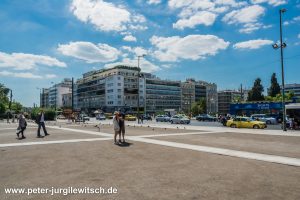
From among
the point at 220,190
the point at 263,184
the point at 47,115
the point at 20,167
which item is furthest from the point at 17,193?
the point at 47,115

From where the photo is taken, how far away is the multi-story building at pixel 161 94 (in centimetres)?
13950

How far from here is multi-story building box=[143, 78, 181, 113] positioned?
5492 inches

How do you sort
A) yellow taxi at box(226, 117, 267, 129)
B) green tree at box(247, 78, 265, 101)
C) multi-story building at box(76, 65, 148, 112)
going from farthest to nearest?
multi-story building at box(76, 65, 148, 112) < green tree at box(247, 78, 265, 101) < yellow taxi at box(226, 117, 267, 129)

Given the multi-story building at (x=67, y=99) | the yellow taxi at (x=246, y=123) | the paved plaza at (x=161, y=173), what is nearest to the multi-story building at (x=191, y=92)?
the multi-story building at (x=67, y=99)

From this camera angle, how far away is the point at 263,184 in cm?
704

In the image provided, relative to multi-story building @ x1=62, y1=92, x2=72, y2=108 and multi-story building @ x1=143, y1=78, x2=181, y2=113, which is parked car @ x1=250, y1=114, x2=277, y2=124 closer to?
multi-story building @ x1=143, y1=78, x2=181, y2=113

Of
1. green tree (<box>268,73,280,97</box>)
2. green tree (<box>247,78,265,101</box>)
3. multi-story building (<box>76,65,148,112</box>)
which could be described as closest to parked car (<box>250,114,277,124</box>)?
green tree (<box>247,78,265,101</box>)

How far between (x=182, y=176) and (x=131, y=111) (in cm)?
12095

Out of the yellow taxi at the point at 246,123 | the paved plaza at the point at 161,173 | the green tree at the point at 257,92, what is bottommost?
the paved plaza at the point at 161,173

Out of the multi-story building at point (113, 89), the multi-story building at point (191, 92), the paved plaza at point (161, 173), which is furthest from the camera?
the multi-story building at point (191, 92)

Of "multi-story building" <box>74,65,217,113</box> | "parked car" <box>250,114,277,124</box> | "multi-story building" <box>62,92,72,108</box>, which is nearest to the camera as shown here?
"parked car" <box>250,114,277,124</box>

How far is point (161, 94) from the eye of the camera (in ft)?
478

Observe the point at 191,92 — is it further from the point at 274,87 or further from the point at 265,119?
the point at 265,119

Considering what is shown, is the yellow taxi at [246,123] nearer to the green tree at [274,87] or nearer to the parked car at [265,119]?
the parked car at [265,119]
